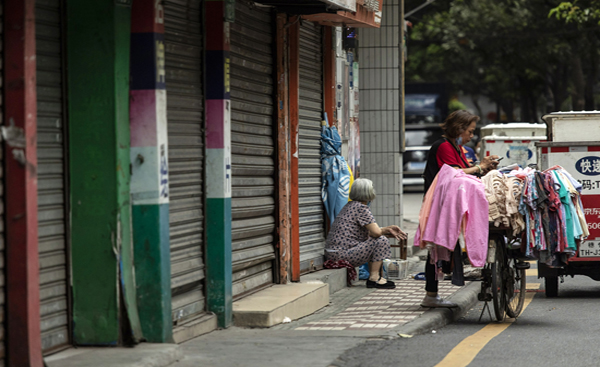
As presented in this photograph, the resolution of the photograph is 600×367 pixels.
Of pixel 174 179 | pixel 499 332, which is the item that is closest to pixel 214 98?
pixel 174 179

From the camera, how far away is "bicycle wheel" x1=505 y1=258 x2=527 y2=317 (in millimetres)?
8352

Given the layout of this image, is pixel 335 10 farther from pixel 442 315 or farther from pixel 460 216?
pixel 442 315

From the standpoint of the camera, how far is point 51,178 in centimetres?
576

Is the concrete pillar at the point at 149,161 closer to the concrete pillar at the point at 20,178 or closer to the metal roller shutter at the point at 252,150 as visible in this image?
the concrete pillar at the point at 20,178

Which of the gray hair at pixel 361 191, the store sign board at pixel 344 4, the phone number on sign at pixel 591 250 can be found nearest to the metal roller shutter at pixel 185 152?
the store sign board at pixel 344 4

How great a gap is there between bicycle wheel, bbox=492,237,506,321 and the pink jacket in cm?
31

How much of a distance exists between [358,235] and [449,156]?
6.77 feet

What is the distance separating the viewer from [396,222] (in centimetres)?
1344

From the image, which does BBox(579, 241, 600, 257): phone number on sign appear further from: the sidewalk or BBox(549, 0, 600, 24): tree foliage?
BBox(549, 0, 600, 24): tree foliage

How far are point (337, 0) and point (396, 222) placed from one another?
18.8 ft

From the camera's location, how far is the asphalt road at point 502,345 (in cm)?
635

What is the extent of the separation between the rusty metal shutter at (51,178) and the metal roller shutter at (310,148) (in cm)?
421

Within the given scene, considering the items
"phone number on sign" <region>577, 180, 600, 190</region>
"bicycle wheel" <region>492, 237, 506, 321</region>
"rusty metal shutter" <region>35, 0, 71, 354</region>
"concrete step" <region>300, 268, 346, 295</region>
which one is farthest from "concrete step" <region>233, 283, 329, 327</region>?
"phone number on sign" <region>577, 180, 600, 190</region>

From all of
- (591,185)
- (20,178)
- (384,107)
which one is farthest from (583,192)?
(20,178)
